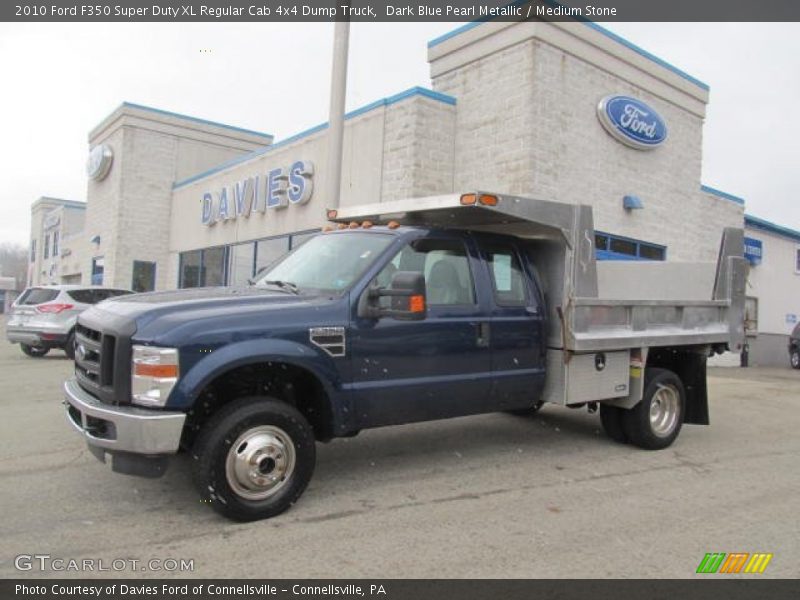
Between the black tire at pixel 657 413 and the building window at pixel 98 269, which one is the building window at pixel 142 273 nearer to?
the building window at pixel 98 269

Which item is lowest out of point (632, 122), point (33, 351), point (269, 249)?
point (33, 351)

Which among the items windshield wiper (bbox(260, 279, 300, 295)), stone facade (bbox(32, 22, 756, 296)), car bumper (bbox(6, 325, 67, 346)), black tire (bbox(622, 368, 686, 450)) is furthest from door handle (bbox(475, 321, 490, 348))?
car bumper (bbox(6, 325, 67, 346))

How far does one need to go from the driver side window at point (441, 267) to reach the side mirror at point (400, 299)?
0.31 m

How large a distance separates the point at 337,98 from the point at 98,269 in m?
20.8

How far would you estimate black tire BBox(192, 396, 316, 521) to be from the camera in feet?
13.2

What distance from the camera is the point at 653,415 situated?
6699mm

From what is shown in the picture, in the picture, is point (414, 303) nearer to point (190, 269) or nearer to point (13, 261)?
point (190, 269)

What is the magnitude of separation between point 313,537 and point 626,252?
13.1 m

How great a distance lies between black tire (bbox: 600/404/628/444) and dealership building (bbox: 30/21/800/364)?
5377mm

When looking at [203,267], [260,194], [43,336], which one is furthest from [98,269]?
[43,336]

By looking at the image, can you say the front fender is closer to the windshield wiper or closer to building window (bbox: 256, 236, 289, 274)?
the windshield wiper

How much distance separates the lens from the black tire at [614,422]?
669 cm

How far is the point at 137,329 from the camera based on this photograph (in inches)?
158

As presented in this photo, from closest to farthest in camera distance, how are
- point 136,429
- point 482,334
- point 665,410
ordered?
point 136,429 → point 482,334 → point 665,410
